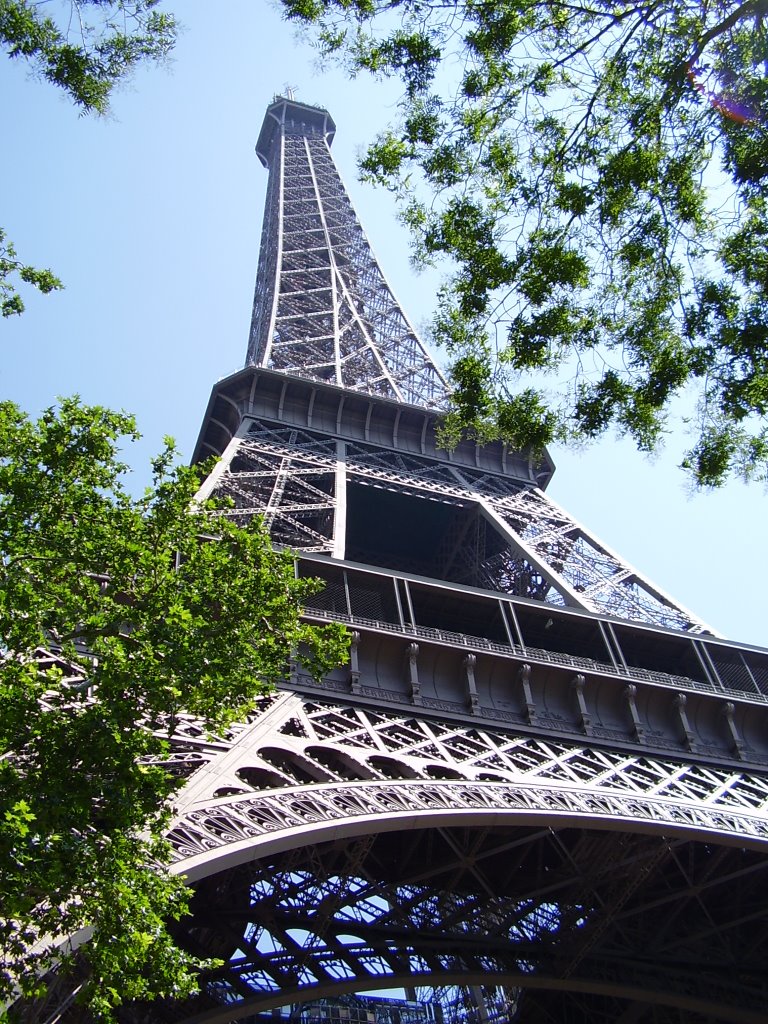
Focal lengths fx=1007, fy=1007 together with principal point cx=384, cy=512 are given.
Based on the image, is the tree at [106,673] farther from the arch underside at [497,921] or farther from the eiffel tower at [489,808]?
the arch underside at [497,921]

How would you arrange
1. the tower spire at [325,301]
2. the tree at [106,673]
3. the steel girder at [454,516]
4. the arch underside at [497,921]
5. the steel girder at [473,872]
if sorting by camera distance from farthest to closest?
the tower spire at [325,301], the steel girder at [454,516], the arch underside at [497,921], the steel girder at [473,872], the tree at [106,673]

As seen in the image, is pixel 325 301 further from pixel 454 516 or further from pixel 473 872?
pixel 473 872

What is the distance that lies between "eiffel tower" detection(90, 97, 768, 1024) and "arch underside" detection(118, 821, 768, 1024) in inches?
2.1

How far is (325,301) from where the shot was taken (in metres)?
45.2

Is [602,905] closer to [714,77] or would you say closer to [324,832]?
[324,832]

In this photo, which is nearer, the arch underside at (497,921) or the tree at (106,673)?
the tree at (106,673)

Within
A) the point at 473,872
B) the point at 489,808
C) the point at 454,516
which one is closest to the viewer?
the point at 489,808

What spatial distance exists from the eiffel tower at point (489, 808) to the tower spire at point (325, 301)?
11.3 m

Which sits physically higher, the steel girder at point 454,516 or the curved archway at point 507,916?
the steel girder at point 454,516

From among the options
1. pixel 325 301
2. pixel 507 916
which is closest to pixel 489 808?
pixel 507 916

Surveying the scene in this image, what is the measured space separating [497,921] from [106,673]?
1191 cm

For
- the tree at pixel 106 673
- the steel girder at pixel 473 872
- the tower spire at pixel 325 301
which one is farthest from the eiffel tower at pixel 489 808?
the tower spire at pixel 325 301

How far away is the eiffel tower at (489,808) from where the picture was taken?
15062mm

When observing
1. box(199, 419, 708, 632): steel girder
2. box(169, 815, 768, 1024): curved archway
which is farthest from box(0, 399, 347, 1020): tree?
box(199, 419, 708, 632): steel girder
